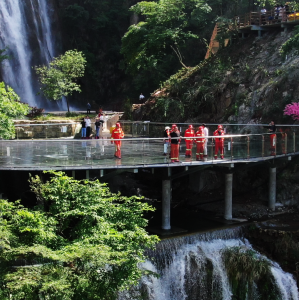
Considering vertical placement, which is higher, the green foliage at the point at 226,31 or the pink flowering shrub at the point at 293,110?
the green foliage at the point at 226,31

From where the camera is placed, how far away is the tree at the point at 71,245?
53.8 ft

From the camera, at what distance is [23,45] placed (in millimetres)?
60062

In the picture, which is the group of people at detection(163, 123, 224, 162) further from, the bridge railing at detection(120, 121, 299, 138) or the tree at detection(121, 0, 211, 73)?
the tree at detection(121, 0, 211, 73)

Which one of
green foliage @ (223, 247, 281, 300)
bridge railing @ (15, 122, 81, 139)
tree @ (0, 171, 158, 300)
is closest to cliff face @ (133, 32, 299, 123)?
bridge railing @ (15, 122, 81, 139)

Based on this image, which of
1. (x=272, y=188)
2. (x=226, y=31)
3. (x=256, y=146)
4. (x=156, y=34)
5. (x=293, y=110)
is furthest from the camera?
Result: (x=156, y=34)

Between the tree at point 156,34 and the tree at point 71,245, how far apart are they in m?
30.5

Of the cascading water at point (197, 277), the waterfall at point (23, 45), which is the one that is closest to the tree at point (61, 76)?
the waterfall at point (23, 45)

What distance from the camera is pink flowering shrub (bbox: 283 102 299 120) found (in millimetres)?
33500

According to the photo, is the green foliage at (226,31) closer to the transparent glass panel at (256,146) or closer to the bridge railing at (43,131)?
the bridge railing at (43,131)

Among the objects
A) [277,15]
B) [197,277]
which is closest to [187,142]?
[197,277]

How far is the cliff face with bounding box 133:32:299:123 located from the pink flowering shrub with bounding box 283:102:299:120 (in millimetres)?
975

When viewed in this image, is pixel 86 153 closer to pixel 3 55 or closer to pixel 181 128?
pixel 181 128

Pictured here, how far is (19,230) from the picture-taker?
1777 centimetres

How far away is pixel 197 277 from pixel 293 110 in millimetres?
13972
